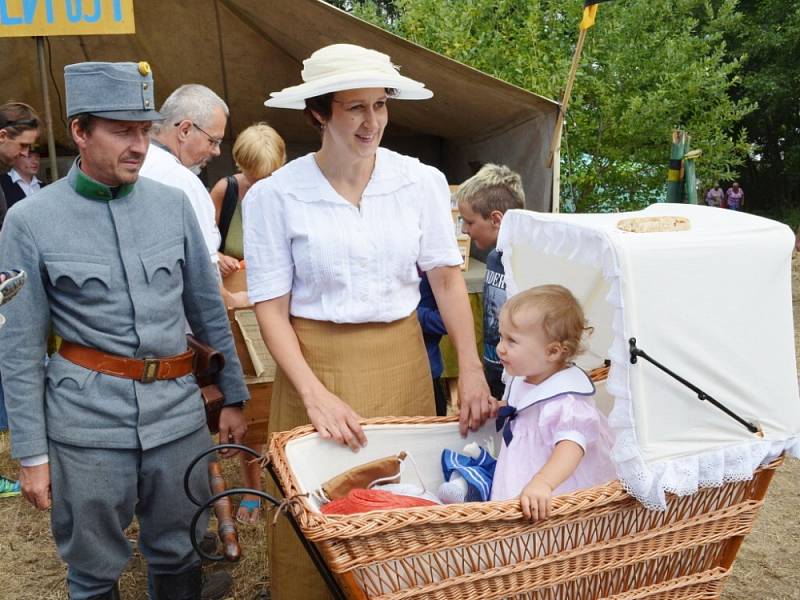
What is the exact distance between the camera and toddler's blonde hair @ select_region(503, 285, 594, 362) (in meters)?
2.04

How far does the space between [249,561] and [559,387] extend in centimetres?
180

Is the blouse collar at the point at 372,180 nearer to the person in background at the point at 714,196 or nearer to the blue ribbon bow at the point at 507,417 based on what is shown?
the blue ribbon bow at the point at 507,417

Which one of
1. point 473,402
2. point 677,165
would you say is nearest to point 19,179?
point 473,402

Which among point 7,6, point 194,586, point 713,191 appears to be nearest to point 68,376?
point 194,586

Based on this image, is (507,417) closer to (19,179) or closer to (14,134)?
(14,134)

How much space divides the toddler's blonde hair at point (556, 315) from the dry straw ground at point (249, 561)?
155 centimetres

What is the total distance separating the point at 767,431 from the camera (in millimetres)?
1965

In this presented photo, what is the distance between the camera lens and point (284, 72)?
605 cm

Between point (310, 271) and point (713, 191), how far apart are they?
43.8 ft

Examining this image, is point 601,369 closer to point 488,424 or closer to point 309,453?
point 488,424

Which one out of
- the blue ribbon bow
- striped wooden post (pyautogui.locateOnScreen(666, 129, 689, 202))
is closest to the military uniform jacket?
the blue ribbon bow

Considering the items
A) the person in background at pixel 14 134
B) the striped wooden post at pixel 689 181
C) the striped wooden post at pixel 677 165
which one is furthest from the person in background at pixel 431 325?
→ the striped wooden post at pixel 689 181

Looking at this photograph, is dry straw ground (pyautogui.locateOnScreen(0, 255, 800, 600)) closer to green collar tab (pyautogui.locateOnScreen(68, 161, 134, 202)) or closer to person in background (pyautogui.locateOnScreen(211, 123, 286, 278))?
person in background (pyautogui.locateOnScreen(211, 123, 286, 278))

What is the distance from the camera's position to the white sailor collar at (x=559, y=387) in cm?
201
